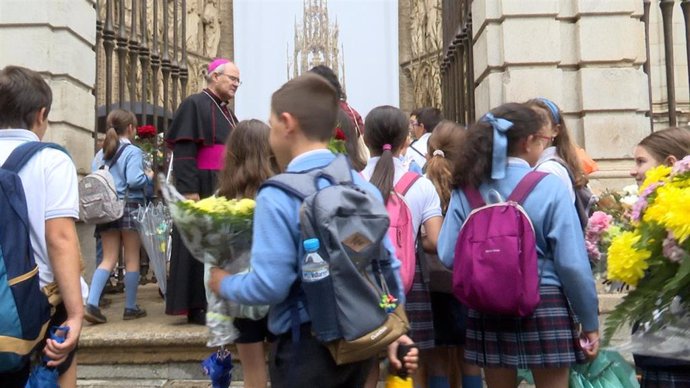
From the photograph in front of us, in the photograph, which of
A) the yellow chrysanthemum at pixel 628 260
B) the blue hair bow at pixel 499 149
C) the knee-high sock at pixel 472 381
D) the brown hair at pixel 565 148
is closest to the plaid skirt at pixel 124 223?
the knee-high sock at pixel 472 381

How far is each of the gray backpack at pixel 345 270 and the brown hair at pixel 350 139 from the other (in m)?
1.61

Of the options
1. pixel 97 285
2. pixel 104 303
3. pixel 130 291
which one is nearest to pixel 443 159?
pixel 130 291

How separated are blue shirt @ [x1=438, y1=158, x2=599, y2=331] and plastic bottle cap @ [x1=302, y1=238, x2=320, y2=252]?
1.20 meters

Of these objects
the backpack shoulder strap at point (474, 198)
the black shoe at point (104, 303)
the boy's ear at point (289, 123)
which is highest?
the boy's ear at point (289, 123)

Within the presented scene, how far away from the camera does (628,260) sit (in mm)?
2004

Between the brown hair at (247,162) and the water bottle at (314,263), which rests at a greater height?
the brown hair at (247,162)

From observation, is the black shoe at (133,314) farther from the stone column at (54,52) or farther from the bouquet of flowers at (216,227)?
the bouquet of flowers at (216,227)

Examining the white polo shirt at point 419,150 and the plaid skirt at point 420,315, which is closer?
the plaid skirt at point 420,315

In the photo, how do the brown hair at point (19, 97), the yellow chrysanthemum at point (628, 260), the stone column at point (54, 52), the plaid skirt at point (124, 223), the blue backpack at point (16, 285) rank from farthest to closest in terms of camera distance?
the stone column at point (54, 52) < the plaid skirt at point (124, 223) < the brown hair at point (19, 97) < the blue backpack at point (16, 285) < the yellow chrysanthemum at point (628, 260)

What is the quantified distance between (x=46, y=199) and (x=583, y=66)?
16.8 ft

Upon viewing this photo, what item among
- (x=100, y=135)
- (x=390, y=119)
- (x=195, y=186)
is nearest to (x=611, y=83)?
(x=390, y=119)

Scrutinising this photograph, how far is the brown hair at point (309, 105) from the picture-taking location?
255 centimetres

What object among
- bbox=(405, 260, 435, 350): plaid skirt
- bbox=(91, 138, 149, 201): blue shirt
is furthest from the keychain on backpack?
bbox=(91, 138, 149, 201): blue shirt

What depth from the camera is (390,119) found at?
422 centimetres
